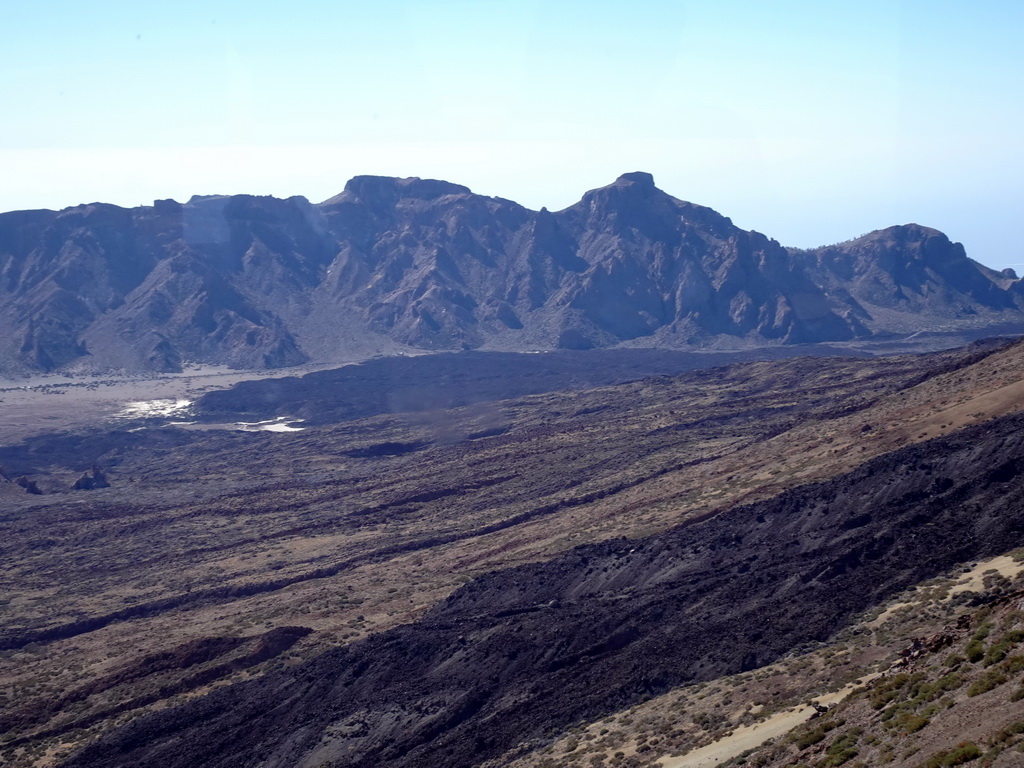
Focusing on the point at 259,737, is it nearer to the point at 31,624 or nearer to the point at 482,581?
the point at 482,581

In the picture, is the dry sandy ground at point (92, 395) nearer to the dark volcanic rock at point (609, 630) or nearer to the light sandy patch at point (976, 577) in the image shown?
the dark volcanic rock at point (609, 630)

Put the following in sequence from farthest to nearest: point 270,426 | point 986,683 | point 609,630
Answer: point 270,426 < point 609,630 < point 986,683

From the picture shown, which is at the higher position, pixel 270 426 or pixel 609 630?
pixel 609 630

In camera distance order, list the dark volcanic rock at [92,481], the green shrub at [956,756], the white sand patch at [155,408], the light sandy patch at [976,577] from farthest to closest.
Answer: the white sand patch at [155,408] < the dark volcanic rock at [92,481] < the light sandy patch at [976,577] < the green shrub at [956,756]

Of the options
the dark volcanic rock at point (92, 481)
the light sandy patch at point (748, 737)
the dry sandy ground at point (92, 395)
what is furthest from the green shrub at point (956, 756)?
the dry sandy ground at point (92, 395)

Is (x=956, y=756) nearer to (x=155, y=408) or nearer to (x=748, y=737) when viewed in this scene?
(x=748, y=737)

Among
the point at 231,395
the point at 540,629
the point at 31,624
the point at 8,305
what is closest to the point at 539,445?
the point at 31,624

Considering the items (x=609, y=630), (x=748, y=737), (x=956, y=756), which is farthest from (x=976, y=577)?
(x=956, y=756)
